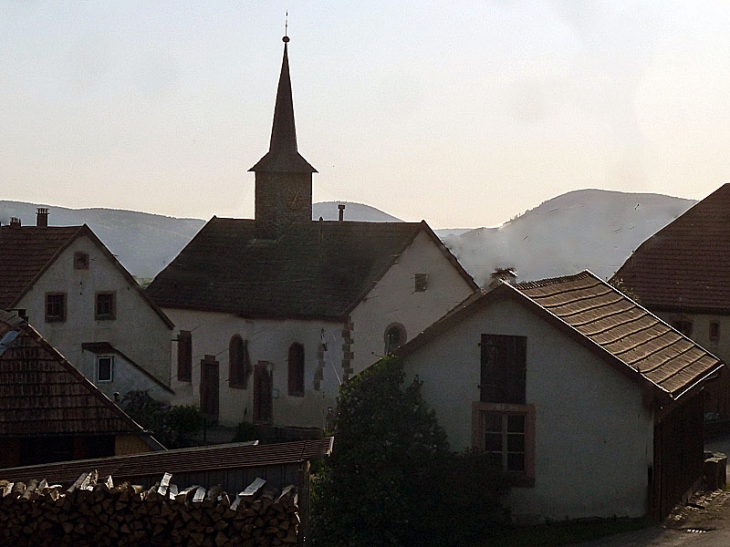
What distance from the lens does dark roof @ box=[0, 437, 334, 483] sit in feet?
51.5

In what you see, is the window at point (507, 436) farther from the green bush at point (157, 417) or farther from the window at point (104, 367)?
the window at point (104, 367)

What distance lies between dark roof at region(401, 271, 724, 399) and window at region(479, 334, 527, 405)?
2.29ft

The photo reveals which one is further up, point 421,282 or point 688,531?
point 421,282

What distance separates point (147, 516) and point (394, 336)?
86.0ft

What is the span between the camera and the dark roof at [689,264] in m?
38.9

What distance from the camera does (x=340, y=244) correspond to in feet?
142

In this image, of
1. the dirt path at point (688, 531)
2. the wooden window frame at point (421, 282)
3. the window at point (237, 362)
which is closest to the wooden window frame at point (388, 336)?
the wooden window frame at point (421, 282)

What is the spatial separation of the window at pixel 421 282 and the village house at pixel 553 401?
18.3 metres

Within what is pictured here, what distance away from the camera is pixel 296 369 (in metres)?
41.3

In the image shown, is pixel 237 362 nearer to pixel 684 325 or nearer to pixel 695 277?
pixel 684 325

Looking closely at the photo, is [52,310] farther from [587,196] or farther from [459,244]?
[587,196]

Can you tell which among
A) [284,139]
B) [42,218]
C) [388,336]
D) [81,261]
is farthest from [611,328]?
[42,218]

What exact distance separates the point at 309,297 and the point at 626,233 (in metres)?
16.9

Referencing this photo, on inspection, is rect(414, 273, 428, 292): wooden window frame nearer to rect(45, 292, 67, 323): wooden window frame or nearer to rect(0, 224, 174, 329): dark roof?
Result: rect(0, 224, 174, 329): dark roof
